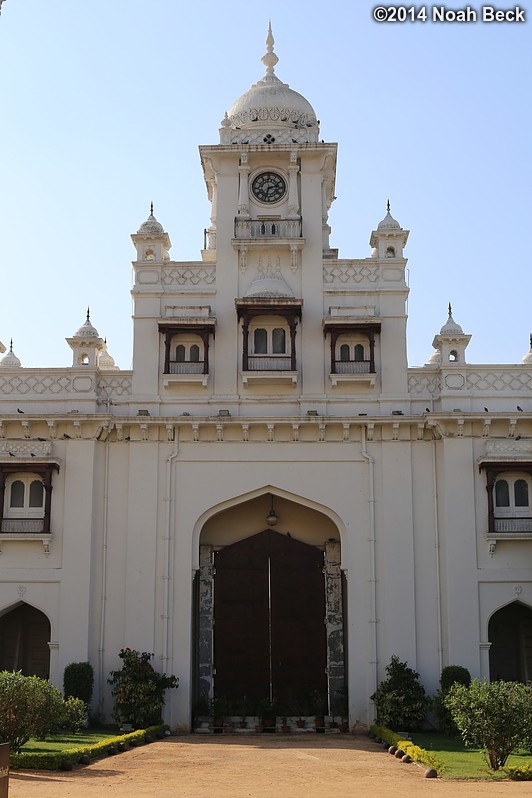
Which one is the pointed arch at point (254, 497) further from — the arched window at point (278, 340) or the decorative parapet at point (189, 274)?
the decorative parapet at point (189, 274)

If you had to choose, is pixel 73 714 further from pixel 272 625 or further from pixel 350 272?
pixel 350 272

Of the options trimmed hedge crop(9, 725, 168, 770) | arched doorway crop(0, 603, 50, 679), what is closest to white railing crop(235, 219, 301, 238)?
arched doorway crop(0, 603, 50, 679)

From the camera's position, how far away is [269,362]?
1130 inches

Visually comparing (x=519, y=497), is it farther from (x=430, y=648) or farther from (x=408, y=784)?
(x=408, y=784)

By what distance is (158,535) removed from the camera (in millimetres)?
27938

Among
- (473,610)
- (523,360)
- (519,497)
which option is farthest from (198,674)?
(523,360)

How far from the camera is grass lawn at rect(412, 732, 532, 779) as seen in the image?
1758 centimetres

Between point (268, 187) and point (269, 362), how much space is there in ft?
17.6

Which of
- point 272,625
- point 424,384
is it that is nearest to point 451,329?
point 424,384

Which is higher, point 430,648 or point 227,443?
point 227,443

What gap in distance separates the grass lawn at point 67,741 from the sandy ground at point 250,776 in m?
1.07

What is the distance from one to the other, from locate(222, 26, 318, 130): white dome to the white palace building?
3.50 meters

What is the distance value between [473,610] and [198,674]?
717 cm

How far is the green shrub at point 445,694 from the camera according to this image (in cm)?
2530
